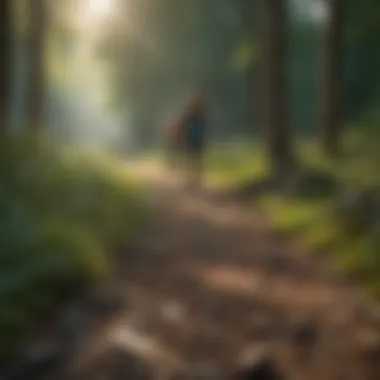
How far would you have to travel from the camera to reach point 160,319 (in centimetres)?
453

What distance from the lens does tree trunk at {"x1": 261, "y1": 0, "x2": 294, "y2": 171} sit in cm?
680

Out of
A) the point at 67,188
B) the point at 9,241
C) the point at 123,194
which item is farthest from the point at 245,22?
→ the point at 9,241

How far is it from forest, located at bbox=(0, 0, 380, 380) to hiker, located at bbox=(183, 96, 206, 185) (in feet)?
0.40

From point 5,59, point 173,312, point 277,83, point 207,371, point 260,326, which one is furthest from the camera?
point 277,83

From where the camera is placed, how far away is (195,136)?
324 inches

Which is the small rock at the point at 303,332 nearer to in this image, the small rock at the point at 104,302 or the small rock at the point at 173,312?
the small rock at the point at 173,312

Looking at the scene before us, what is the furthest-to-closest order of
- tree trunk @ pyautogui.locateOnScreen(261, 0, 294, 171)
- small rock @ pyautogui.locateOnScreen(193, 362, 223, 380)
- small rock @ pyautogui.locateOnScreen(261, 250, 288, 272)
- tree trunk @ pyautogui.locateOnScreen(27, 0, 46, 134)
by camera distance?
tree trunk @ pyautogui.locateOnScreen(27, 0, 46, 134) < tree trunk @ pyautogui.locateOnScreen(261, 0, 294, 171) < small rock @ pyautogui.locateOnScreen(261, 250, 288, 272) < small rock @ pyautogui.locateOnScreen(193, 362, 223, 380)

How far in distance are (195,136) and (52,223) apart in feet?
10.3

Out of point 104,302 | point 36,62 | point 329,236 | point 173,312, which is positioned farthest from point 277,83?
point 104,302

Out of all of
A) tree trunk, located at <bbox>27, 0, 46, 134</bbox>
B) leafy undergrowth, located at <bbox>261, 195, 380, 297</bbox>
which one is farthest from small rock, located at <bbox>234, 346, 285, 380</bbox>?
tree trunk, located at <bbox>27, 0, 46, 134</bbox>

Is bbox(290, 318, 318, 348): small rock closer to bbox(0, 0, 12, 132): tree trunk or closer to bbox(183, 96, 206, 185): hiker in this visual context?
bbox(183, 96, 206, 185): hiker

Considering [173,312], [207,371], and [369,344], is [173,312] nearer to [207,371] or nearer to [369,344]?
[207,371]

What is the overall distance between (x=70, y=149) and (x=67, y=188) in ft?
1.76

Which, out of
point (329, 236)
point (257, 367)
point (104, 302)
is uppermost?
point (329, 236)
